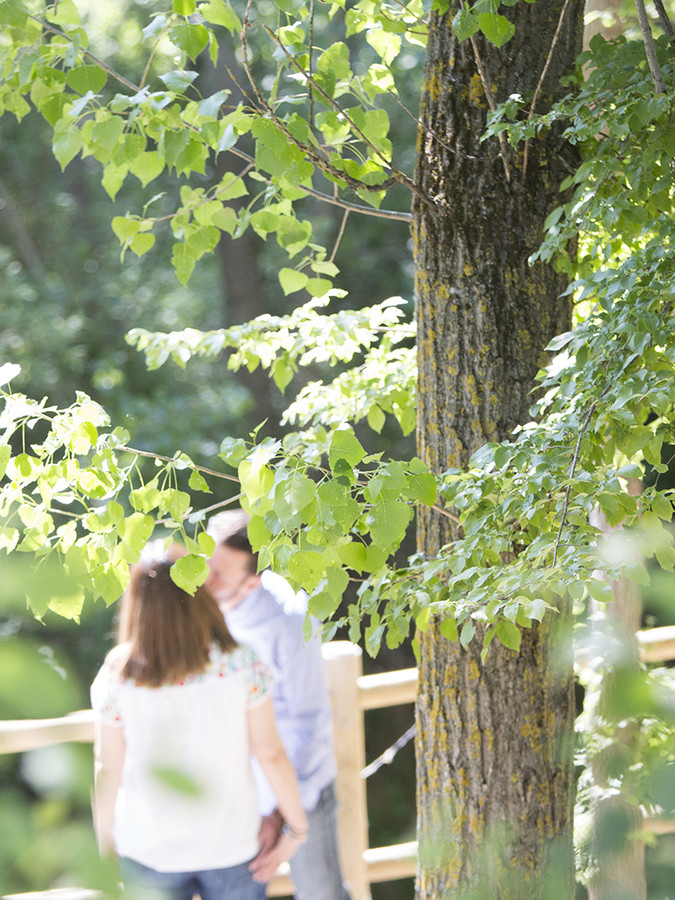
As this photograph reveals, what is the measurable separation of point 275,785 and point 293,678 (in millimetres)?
340

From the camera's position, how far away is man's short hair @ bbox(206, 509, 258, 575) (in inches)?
102

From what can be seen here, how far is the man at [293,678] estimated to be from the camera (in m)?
2.54

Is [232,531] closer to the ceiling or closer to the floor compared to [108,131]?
closer to the floor

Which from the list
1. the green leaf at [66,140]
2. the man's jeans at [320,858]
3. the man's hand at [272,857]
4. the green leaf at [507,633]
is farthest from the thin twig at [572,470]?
the man's jeans at [320,858]

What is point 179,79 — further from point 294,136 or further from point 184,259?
point 184,259

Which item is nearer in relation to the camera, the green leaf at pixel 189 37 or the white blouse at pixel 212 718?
the green leaf at pixel 189 37

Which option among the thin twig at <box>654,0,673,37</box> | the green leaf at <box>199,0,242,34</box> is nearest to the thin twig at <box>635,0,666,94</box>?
the thin twig at <box>654,0,673,37</box>

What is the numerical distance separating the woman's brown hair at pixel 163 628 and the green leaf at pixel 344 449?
0.92 m

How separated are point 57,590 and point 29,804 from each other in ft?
0.29

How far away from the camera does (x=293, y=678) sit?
2.53 metres

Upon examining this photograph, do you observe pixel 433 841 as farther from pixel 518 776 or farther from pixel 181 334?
pixel 181 334

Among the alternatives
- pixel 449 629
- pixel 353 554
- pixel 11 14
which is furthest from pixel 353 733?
pixel 11 14

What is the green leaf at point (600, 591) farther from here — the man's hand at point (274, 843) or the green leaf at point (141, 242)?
the man's hand at point (274, 843)

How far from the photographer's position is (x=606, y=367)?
1320 mm
